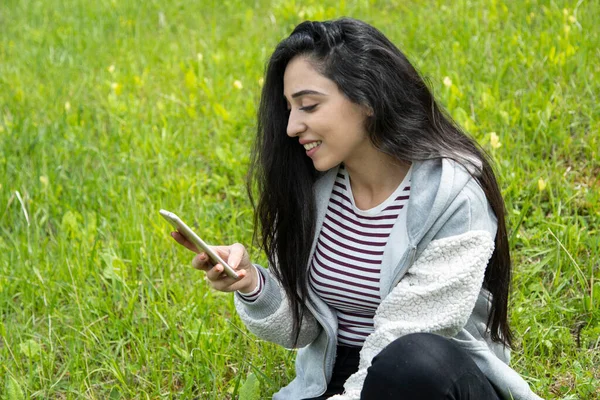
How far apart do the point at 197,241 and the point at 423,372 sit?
1.69ft

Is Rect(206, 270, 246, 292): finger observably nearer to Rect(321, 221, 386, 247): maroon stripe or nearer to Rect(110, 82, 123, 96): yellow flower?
Rect(321, 221, 386, 247): maroon stripe

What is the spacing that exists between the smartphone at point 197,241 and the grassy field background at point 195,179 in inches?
25.7

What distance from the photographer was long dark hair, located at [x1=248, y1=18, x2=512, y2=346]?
1966 mm

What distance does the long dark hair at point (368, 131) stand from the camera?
197 cm

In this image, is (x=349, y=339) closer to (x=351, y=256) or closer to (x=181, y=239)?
(x=351, y=256)

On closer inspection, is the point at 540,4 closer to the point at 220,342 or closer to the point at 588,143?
the point at 588,143

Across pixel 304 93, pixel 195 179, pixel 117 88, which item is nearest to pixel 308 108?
pixel 304 93

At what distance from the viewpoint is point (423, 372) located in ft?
5.60

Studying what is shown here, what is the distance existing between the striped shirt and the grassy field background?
18.7 inches

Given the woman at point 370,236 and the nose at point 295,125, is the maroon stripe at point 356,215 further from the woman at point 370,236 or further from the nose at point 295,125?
the nose at point 295,125

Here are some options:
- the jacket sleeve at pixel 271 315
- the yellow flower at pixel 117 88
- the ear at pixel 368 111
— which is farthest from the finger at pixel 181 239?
the yellow flower at pixel 117 88

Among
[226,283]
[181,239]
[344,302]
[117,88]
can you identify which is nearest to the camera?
[181,239]

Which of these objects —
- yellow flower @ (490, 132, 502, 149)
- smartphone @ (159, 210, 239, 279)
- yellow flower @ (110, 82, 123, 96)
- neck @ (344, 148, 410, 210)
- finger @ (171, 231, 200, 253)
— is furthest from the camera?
yellow flower @ (110, 82, 123, 96)

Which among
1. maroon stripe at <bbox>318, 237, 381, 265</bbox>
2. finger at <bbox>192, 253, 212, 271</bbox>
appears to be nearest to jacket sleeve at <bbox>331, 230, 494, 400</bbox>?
maroon stripe at <bbox>318, 237, 381, 265</bbox>
